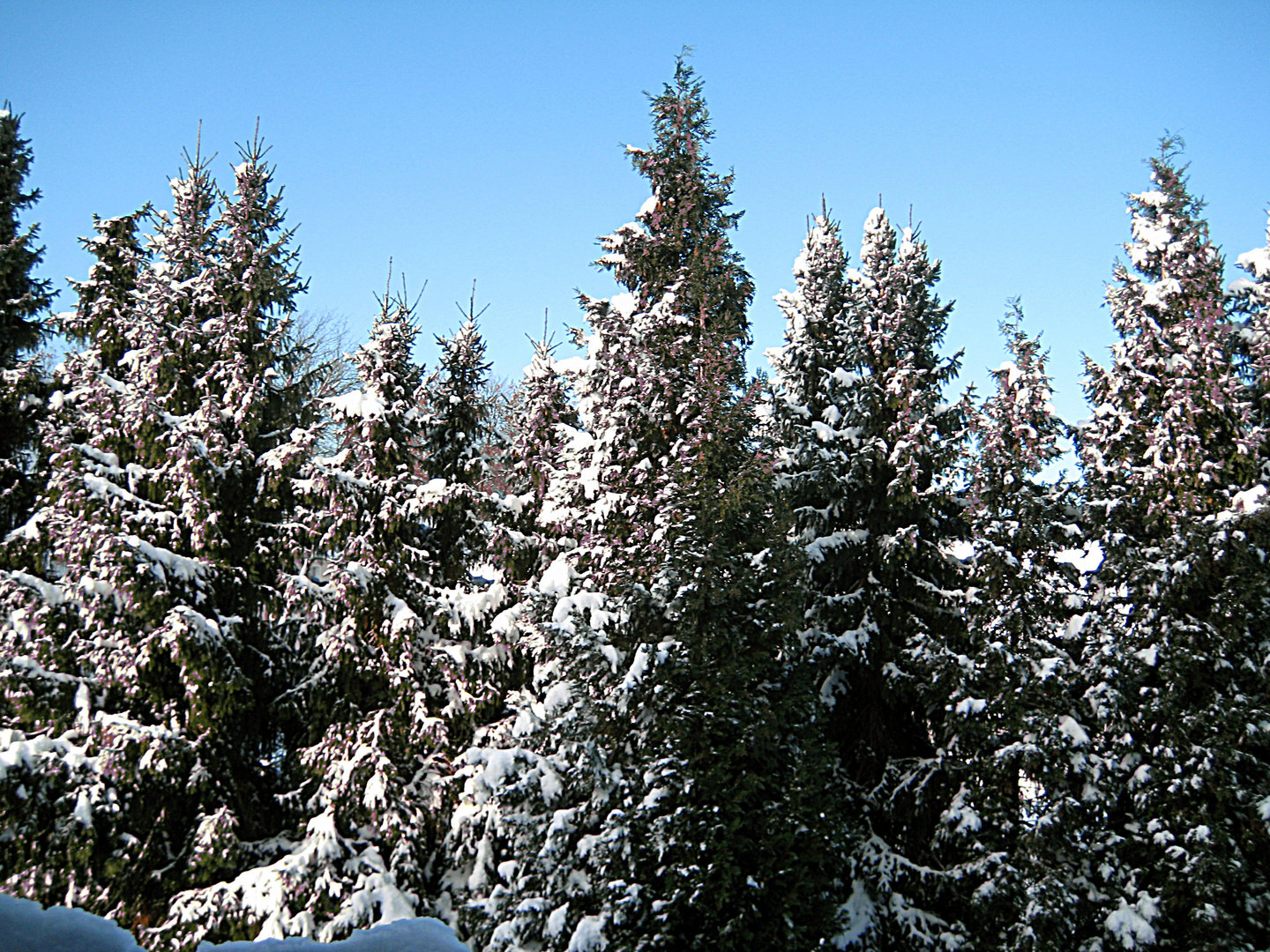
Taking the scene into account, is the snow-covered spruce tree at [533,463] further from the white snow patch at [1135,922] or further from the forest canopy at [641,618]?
the white snow patch at [1135,922]

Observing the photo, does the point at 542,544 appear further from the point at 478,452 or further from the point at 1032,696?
the point at 1032,696

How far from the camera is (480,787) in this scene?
9.82 m

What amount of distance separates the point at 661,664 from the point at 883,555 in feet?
19.8

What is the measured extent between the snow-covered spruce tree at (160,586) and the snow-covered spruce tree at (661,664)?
361 centimetres

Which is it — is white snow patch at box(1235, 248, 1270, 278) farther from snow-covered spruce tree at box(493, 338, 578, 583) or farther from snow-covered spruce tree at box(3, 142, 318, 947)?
snow-covered spruce tree at box(3, 142, 318, 947)

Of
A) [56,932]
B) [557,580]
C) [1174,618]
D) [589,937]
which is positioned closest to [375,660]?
[557,580]

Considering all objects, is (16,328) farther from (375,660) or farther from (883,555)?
(883,555)

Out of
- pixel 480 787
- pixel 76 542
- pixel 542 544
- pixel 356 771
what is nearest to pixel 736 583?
pixel 480 787

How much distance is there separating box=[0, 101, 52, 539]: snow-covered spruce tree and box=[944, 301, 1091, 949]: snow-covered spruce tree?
14.0 metres

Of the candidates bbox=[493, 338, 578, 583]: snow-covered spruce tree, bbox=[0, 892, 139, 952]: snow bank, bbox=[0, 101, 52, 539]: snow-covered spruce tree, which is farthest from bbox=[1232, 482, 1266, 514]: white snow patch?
bbox=[0, 101, 52, 539]: snow-covered spruce tree

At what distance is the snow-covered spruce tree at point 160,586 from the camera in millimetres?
10172

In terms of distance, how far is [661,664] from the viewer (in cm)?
918

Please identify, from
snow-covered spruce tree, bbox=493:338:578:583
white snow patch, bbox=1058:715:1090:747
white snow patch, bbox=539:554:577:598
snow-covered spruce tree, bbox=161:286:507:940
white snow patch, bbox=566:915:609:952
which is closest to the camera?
white snow patch, bbox=566:915:609:952

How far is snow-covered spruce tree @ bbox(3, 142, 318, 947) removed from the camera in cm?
1017
